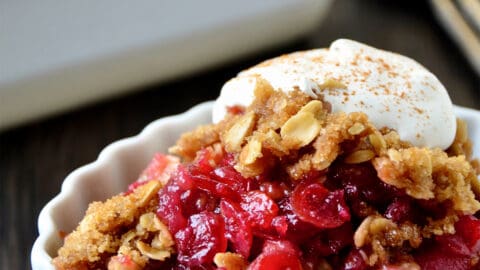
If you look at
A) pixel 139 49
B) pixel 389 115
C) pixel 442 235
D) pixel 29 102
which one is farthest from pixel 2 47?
pixel 442 235

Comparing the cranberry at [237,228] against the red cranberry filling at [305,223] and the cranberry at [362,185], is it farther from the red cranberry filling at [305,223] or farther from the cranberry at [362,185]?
the cranberry at [362,185]

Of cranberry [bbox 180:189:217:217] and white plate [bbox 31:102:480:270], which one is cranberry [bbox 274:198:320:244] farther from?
white plate [bbox 31:102:480:270]

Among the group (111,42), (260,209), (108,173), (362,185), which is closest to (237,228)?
(260,209)

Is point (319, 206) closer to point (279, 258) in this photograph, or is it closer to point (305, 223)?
point (305, 223)

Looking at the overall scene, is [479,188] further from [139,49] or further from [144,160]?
[139,49]

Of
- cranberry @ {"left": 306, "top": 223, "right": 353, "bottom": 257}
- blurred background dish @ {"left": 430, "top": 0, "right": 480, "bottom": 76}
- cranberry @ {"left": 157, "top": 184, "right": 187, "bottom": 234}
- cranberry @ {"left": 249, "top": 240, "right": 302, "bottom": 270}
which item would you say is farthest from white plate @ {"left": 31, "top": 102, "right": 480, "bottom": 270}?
blurred background dish @ {"left": 430, "top": 0, "right": 480, "bottom": 76}
